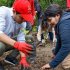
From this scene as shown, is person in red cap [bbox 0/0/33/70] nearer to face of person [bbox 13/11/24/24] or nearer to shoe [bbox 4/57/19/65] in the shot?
face of person [bbox 13/11/24/24]

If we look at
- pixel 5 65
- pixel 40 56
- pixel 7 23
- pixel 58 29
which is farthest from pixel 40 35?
pixel 58 29

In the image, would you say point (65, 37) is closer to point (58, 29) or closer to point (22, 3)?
point (58, 29)

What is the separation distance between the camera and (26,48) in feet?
13.4

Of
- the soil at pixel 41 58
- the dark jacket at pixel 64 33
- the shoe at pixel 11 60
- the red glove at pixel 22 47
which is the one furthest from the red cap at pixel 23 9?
the soil at pixel 41 58

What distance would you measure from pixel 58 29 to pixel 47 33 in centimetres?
306

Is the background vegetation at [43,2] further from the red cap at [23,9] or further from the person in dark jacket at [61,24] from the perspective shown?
the person in dark jacket at [61,24]

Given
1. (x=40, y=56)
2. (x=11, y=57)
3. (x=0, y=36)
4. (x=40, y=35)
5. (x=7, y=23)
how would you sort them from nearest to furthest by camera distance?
1. (x=0, y=36)
2. (x=7, y=23)
3. (x=11, y=57)
4. (x=40, y=56)
5. (x=40, y=35)

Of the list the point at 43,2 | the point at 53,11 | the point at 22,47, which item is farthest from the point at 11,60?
the point at 43,2

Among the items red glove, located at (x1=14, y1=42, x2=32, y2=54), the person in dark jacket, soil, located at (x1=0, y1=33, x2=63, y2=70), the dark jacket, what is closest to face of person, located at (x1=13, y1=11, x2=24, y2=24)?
red glove, located at (x1=14, y1=42, x2=32, y2=54)

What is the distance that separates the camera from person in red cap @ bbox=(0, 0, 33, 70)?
404cm

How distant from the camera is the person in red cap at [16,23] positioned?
4039 millimetres

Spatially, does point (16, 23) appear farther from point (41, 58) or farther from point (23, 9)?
point (41, 58)

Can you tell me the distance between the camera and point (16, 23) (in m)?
4.40

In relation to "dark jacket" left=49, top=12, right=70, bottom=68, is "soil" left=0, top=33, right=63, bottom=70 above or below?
below
